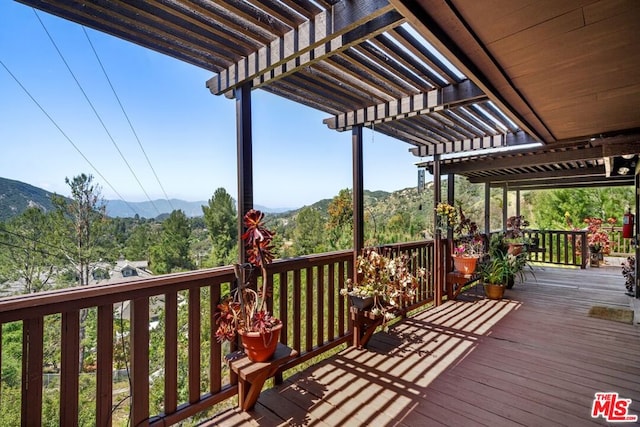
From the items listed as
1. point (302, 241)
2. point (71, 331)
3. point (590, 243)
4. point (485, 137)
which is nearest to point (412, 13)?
point (71, 331)

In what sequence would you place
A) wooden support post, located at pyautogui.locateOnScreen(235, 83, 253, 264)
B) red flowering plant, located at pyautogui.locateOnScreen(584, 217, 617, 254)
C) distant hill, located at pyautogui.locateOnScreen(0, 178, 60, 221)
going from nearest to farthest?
wooden support post, located at pyautogui.locateOnScreen(235, 83, 253, 264), distant hill, located at pyautogui.locateOnScreen(0, 178, 60, 221), red flowering plant, located at pyautogui.locateOnScreen(584, 217, 617, 254)

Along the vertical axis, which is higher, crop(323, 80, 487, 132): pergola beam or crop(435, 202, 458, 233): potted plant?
crop(323, 80, 487, 132): pergola beam

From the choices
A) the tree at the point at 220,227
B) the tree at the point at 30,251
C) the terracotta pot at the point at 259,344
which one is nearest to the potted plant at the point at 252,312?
the terracotta pot at the point at 259,344

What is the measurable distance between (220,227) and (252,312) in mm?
7416

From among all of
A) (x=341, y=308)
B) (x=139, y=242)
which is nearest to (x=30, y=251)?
(x=139, y=242)

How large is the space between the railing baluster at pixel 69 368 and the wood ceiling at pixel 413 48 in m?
1.58

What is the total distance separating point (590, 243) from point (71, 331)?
10189 mm

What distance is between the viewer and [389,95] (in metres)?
2.80

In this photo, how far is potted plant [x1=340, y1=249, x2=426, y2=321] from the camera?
2.83m

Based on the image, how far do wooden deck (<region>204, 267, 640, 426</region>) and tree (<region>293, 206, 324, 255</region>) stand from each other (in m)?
4.94

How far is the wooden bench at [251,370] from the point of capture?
71.4 inches

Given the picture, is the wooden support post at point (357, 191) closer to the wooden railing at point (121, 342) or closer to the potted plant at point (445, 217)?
the wooden railing at point (121, 342)

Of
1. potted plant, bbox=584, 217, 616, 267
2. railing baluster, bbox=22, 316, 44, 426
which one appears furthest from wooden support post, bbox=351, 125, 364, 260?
potted plant, bbox=584, 217, 616, 267

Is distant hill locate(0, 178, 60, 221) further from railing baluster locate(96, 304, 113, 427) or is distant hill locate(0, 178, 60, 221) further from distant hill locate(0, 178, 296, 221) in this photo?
railing baluster locate(96, 304, 113, 427)
